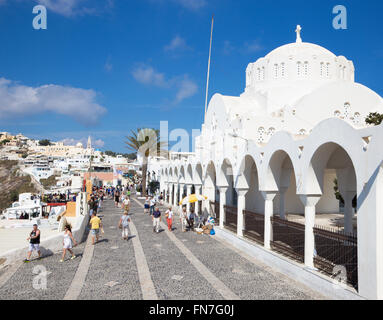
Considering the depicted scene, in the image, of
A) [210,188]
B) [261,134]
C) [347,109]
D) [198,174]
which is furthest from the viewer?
[198,174]

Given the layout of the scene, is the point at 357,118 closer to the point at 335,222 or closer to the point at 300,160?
the point at 335,222

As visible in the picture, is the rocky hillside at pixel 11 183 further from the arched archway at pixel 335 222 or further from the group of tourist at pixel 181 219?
the arched archway at pixel 335 222

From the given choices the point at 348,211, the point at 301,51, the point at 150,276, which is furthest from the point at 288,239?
the point at 301,51

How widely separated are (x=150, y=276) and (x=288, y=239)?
17.6 ft

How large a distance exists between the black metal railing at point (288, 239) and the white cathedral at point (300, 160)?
77mm

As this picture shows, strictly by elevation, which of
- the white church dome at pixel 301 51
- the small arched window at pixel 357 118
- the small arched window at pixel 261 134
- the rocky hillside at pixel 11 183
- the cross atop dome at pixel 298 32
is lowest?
the rocky hillside at pixel 11 183

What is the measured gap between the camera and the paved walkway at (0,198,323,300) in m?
6.38

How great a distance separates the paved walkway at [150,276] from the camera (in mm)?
6379

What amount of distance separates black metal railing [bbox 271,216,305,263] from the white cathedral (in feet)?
0.25

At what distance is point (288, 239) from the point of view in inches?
410

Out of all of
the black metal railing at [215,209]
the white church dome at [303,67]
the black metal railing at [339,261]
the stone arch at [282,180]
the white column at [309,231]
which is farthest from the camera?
the white church dome at [303,67]

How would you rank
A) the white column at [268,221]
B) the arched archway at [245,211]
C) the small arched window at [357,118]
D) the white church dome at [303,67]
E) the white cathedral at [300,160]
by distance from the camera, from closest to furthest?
the white cathedral at [300,160]
the white column at [268,221]
the arched archway at [245,211]
the small arched window at [357,118]
the white church dome at [303,67]

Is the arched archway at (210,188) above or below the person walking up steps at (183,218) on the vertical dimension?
above

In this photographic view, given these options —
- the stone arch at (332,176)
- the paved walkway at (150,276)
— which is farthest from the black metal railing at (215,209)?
the stone arch at (332,176)
